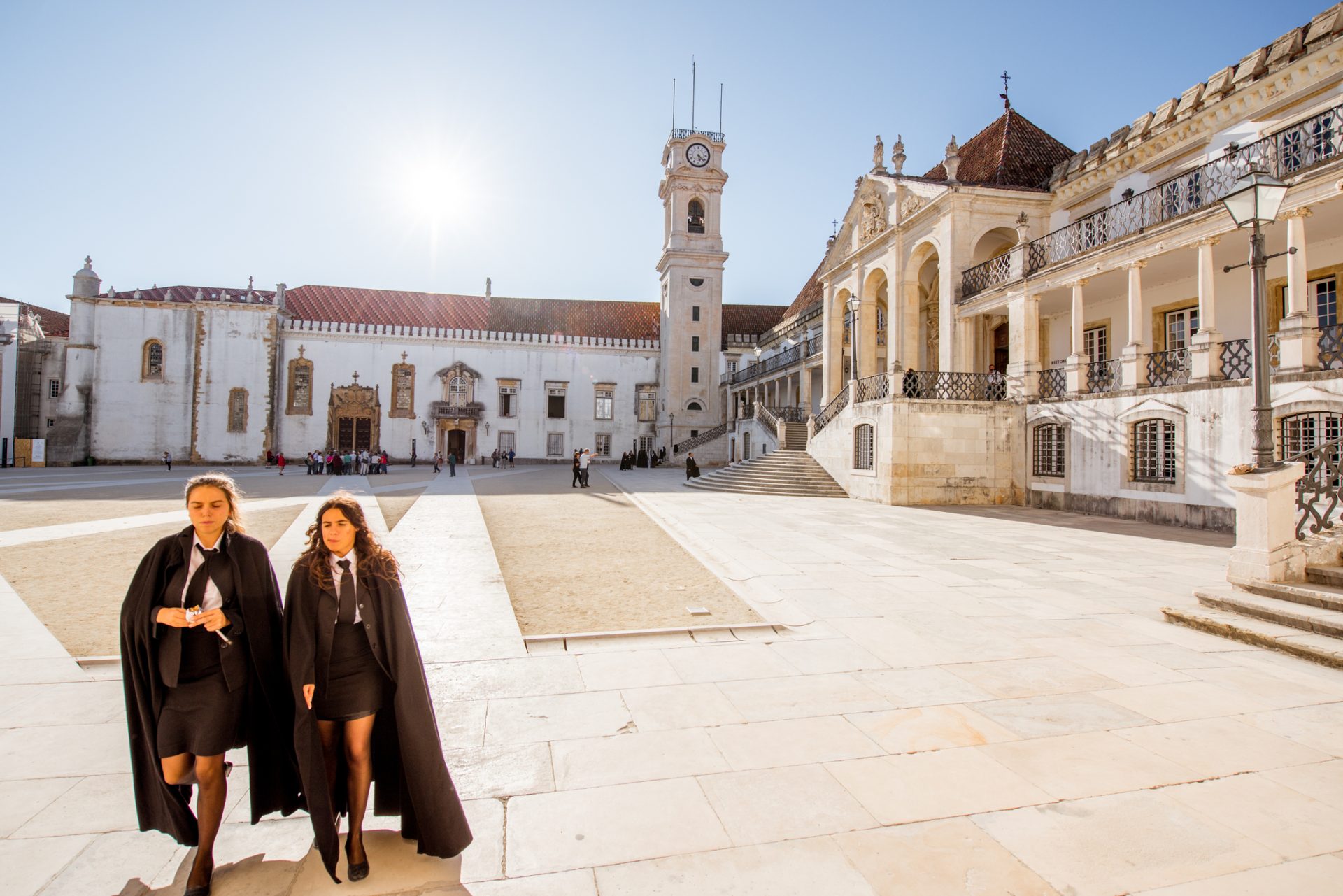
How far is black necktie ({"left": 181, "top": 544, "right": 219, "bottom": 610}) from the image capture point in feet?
8.35

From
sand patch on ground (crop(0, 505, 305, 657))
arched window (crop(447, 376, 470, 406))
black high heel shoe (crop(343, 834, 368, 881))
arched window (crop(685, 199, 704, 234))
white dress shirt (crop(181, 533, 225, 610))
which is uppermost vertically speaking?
arched window (crop(685, 199, 704, 234))

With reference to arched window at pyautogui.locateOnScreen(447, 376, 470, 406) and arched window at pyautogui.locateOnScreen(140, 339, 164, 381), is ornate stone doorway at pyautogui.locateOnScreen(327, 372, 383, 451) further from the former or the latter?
arched window at pyautogui.locateOnScreen(140, 339, 164, 381)

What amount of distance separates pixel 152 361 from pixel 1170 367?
5059 centimetres

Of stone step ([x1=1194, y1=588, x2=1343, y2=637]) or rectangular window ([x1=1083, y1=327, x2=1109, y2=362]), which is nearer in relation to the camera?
stone step ([x1=1194, y1=588, x2=1343, y2=637])

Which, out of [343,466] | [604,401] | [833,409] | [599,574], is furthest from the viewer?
[604,401]

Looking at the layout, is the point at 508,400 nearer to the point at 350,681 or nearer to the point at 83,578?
the point at 83,578

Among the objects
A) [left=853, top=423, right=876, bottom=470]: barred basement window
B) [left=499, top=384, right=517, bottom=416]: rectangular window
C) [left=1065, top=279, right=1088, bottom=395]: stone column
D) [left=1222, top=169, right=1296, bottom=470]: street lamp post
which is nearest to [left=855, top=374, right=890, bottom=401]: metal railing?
[left=853, top=423, right=876, bottom=470]: barred basement window

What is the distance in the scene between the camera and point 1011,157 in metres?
21.6

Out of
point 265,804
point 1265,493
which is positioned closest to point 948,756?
point 265,804

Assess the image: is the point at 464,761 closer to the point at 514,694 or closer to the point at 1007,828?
the point at 514,694

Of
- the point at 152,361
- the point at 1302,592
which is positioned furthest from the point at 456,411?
the point at 1302,592

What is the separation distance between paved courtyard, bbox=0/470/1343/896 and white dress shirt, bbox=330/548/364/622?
1.02 metres

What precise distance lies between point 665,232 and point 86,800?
45.9 m

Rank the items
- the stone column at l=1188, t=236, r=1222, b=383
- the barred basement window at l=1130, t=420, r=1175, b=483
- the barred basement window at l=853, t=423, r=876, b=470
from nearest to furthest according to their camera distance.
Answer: the stone column at l=1188, t=236, r=1222, b=383, the barred basement window at l=1130, t=420, r=1175, b=483, the barred basement window at l=853, t=423, r=876, b=470
